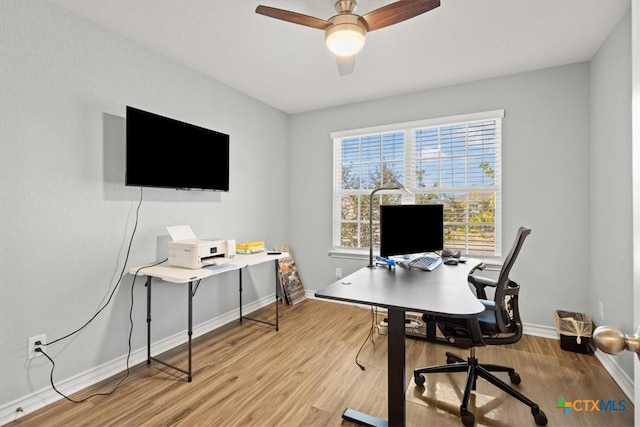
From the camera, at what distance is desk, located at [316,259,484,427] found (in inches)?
61.5

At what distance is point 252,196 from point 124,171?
1.51 meters

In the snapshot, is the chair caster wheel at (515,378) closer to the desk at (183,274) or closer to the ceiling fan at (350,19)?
the desk at (183,274)

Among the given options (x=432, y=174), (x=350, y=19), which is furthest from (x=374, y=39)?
(x=432, y=174)

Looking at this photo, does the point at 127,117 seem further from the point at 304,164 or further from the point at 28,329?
the point at 304,164

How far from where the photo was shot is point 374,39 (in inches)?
99.0

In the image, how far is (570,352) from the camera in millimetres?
2699

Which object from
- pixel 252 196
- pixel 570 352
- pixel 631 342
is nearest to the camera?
pixel 631 342

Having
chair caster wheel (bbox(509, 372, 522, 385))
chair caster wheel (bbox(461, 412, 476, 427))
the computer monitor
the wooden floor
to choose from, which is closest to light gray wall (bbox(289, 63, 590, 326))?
the wooden floor

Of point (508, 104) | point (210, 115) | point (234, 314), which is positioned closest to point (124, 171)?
point (210, 115)

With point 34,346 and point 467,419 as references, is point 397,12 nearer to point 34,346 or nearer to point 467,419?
point 467,419

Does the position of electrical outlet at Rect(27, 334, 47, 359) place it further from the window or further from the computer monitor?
the window

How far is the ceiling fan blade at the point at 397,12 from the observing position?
5.56 ft

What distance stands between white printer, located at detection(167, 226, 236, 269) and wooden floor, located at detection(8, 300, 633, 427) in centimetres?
82

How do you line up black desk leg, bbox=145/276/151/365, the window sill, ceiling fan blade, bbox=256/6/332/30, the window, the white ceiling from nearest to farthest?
ceiling fan blade, bbox=256/6/332/30
the white ceiling
black desk leg, bbox=145/276/151/365
the window
the window sill
